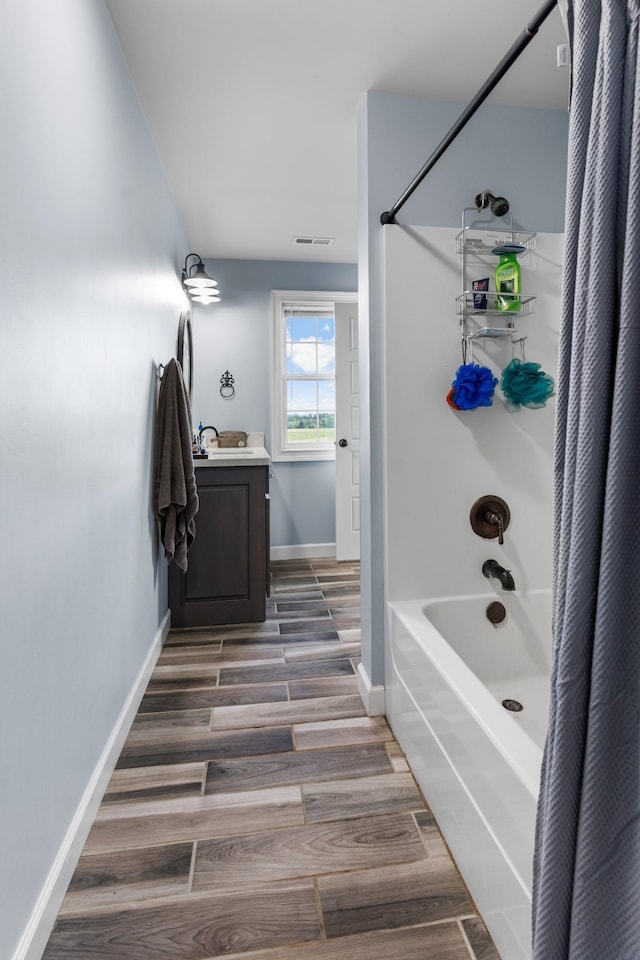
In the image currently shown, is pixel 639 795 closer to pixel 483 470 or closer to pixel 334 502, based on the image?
pixel 483 470

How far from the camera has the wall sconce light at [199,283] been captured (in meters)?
3.46

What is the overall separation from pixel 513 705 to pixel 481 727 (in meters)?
0.79

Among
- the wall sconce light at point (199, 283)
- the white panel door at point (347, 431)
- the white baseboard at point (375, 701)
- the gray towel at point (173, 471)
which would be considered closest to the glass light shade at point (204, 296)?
the wall sconce light at point (199, 283)

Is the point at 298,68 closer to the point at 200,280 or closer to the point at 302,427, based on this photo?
the point at 200,280

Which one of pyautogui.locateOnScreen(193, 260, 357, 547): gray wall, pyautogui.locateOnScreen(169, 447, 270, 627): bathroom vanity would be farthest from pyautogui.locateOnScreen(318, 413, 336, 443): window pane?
pyautogui.locateOnScreen(169, 447, 270, 627): bathroom vanity

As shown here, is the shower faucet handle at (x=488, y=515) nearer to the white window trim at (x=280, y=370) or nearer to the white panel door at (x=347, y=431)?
the white panel door at (x=347, y=431)

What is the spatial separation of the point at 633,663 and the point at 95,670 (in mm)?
1505

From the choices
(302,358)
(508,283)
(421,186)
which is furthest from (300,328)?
(508,283)

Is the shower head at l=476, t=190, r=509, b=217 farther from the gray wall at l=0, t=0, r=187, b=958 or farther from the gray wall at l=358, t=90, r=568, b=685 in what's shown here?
the gray wall at l=0, t=0, r=187, b=958

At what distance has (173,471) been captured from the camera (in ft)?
8.98

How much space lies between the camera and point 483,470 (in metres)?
2.21

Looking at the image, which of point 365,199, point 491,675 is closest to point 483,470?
point 491,675

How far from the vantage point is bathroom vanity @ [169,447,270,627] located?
10.5 feet

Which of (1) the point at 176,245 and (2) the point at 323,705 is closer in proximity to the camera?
(2) the point at 323,705
